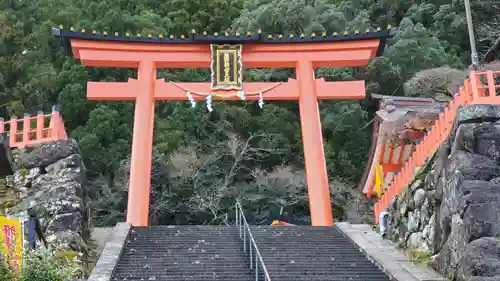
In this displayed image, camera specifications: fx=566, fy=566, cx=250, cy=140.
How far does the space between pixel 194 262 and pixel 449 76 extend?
990cm

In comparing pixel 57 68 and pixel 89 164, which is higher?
pixel 57 68

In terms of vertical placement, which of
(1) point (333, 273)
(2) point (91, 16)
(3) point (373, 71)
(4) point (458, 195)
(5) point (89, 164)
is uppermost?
(2) point (91, 16)

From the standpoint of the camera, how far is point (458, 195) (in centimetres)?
734

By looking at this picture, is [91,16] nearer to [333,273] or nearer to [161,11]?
[161,11]

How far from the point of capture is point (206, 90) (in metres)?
13.5

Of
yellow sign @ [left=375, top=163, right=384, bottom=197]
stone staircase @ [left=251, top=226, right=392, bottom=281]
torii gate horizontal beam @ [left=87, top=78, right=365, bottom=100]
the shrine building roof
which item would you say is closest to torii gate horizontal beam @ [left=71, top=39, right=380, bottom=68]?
the shrine building roof

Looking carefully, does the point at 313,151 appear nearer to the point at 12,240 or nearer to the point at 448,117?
the point at 448,117

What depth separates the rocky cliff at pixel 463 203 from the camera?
6.62 meters

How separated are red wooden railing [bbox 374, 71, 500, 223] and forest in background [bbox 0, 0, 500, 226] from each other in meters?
5.29

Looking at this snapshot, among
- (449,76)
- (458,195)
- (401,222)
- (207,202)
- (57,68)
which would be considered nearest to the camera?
(458,195)

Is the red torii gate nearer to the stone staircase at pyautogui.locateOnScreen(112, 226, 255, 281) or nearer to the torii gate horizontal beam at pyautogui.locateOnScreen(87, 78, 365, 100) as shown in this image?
the torii gate horizontal beam at pyautogui.locateOnScreen(87, 78, 365, 100)

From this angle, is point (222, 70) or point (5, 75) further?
point (5, 75)

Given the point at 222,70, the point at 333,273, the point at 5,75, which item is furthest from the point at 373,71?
the point at 333,273

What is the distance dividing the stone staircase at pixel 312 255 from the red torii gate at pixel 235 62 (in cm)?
252
